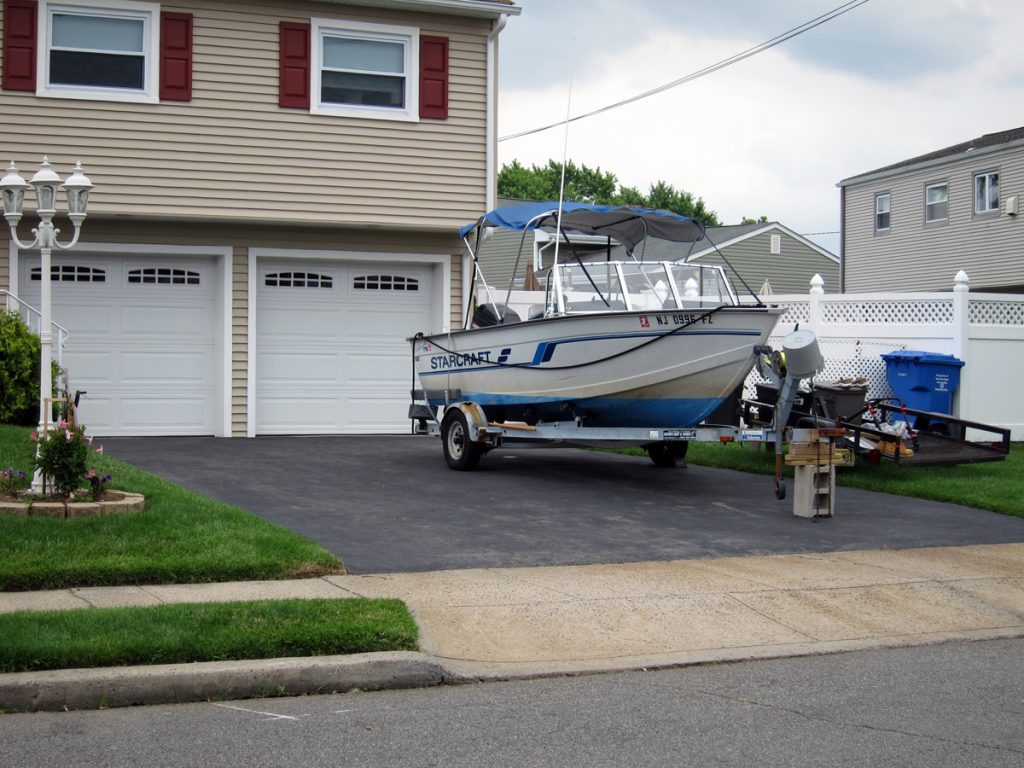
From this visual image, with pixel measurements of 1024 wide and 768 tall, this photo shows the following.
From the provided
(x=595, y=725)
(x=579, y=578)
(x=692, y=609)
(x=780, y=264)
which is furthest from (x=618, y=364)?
(x=780, y=264)

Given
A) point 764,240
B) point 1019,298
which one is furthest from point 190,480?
point 764,240

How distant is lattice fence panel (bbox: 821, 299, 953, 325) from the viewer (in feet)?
56.9

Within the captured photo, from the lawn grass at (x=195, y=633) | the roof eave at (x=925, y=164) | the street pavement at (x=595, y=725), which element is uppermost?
the roof eave at (x=925, y=164)

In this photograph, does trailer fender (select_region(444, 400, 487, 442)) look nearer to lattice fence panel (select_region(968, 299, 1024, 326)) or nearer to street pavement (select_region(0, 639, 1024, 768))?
street pavement (select_region(0, 639, 1024, 768))

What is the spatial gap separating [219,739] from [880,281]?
105 feet

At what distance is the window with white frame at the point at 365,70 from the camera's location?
17422mm

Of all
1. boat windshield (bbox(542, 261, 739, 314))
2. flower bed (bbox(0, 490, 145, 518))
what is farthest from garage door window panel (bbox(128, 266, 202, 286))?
flower bed (bbox(0, 490, 145, 518))

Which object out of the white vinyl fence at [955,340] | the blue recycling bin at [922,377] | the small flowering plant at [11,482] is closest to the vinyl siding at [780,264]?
the white vinyl fence at [955,340]

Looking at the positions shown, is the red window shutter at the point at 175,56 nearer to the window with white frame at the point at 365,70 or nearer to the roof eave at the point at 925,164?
the window with white frame at the point at 365,70

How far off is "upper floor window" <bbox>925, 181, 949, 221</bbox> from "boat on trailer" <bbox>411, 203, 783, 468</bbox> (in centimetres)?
2043

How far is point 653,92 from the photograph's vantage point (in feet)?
93.5

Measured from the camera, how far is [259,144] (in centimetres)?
1716

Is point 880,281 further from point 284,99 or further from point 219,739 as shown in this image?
point 219,739

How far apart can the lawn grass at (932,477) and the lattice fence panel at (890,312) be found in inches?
90.7
